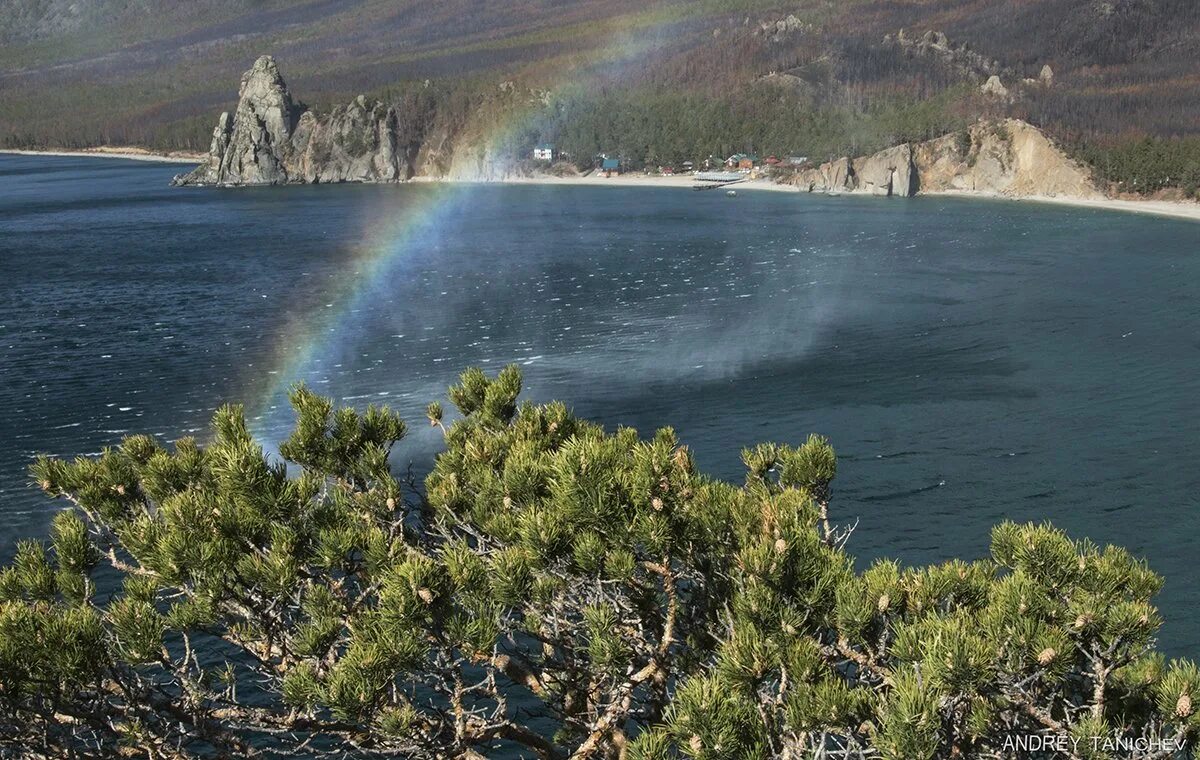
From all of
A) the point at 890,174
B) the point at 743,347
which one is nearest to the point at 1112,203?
the point at 890,174

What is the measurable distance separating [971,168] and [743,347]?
13580 centimetres

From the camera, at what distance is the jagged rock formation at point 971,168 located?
17525 centimetres

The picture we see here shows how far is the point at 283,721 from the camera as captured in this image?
12.1 meters

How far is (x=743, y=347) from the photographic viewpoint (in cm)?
6650

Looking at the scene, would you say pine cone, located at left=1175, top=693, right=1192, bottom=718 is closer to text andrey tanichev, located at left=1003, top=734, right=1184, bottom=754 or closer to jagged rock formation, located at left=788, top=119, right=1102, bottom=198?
text andrey tanichev, located at left=1003, top=734, right=1184, bottom=754

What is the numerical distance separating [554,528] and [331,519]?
3266mm

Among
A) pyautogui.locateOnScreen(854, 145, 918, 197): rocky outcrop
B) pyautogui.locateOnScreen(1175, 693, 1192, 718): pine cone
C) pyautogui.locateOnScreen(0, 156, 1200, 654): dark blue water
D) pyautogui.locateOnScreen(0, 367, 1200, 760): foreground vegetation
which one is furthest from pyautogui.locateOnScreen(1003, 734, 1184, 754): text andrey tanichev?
pyautogui.locateOnScreen(854, 145, 918, 197): rocky outcrop

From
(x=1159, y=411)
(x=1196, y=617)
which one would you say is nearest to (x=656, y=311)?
(x=1159, y=411)

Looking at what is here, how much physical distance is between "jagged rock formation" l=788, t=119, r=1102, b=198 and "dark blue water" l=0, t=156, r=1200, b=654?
47078 mm

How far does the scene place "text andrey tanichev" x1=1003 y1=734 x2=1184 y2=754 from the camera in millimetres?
10156

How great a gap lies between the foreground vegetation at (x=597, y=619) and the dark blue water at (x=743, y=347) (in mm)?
22105

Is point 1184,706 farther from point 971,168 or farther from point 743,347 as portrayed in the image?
point 971,168

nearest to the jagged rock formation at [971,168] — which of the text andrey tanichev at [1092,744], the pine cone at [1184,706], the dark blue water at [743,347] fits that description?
the dark blue water at [743,347]

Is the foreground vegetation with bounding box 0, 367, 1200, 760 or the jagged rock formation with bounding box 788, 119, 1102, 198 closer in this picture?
the foreground vegetation with bounding box 0, 367, 1200, 760
